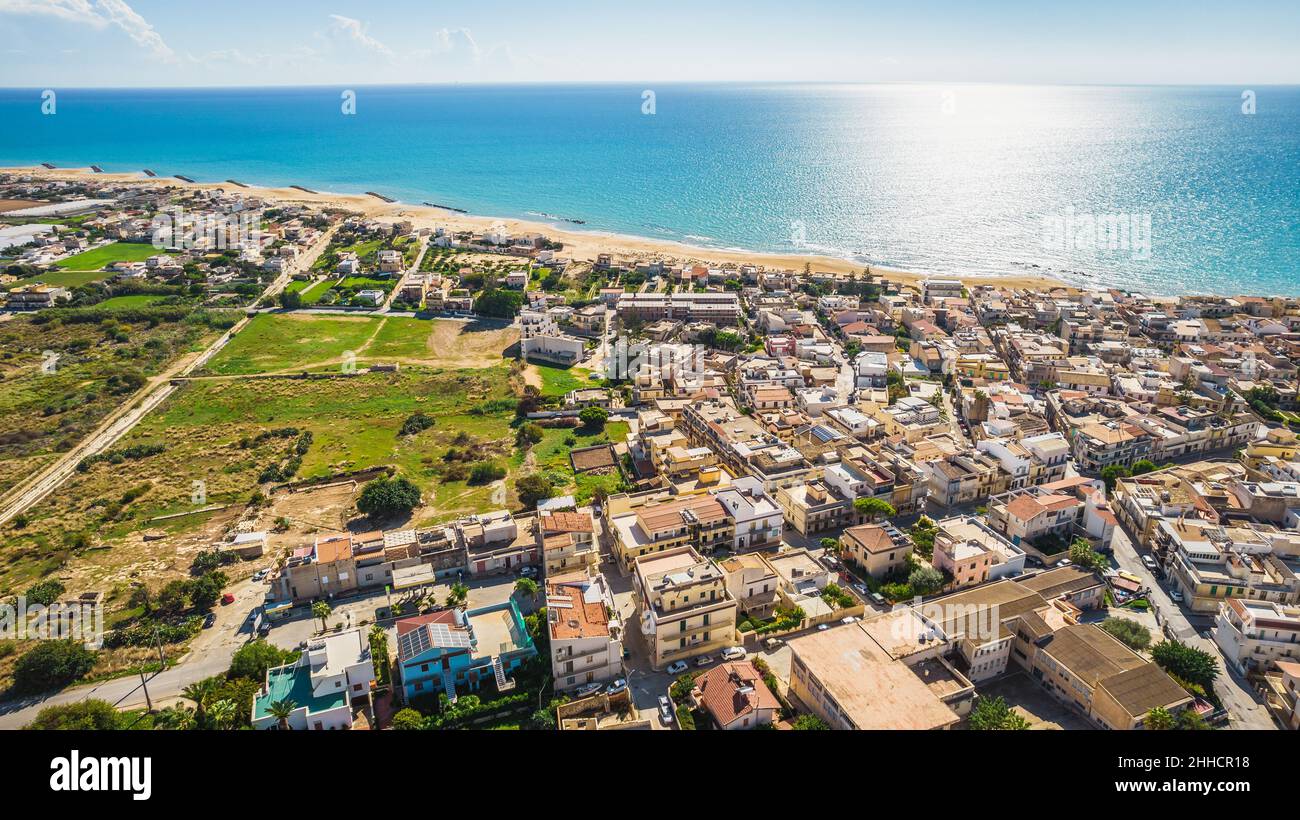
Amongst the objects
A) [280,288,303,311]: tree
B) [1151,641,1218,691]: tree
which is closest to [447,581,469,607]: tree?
[1151,641,1218,691]: tree

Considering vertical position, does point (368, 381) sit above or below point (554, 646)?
above

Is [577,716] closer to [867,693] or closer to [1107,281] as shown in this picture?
[867,693]

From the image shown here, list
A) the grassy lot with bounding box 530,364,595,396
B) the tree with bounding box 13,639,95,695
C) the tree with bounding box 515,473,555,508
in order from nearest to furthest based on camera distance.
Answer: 1. the tree with bounding box 13,639,95,695
2. the tree with bounding box 515,473,555,508
3. the grassy lot with bounding box 530,364,595,396

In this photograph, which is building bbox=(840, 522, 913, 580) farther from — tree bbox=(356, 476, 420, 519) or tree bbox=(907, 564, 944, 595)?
tree bbox=(356, 476, 420, 519)

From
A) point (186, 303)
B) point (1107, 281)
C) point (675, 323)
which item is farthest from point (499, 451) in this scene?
point (1107, 281)

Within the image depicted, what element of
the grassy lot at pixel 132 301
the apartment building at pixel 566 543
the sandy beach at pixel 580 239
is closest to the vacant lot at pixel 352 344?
the grassy lot at pixel 132 301

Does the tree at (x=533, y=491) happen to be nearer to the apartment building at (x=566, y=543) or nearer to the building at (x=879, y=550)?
the apartment building at (x=566, y=543)

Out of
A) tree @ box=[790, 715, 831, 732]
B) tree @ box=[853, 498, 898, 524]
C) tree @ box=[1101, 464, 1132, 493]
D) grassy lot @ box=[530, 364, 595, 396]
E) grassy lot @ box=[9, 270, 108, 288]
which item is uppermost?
Result: grassy lot @ box=[9, 270, 108, 288]
